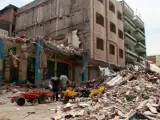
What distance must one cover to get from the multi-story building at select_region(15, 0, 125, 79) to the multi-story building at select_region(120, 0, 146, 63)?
5.68m

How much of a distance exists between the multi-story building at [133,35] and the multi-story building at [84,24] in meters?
5.68

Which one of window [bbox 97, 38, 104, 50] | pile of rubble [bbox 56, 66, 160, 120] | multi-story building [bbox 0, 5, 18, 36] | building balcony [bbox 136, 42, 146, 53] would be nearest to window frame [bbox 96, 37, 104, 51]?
window [bbox 97, 38, 104, 50]

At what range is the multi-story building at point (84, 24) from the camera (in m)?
22.6

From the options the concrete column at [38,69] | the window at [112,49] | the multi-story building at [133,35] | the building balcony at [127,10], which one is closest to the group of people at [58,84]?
the concrete column at [38,69]

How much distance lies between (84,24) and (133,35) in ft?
66.3

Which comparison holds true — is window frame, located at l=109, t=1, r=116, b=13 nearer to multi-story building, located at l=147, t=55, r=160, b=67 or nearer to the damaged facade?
the damaged facade

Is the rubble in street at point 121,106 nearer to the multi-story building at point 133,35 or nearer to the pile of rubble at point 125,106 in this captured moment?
the pile of rubble at point 125,106

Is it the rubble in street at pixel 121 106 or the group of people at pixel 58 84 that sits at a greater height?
the group of people at pixel 58 84

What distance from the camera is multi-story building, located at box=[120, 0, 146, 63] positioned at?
34781 mm

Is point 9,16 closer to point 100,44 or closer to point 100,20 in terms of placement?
point 100,20

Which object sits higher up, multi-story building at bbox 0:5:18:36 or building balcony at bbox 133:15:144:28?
building balcony at bbox 133:15:144:28

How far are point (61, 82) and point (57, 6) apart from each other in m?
15.3

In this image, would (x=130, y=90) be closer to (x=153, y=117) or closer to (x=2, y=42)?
(x=153, y=117)

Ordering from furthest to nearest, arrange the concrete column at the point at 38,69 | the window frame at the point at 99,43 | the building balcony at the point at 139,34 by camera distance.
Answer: the building balcony at the point at 139,34, the window frame at the point at 99,43, the concrete column at the point at 38,69
